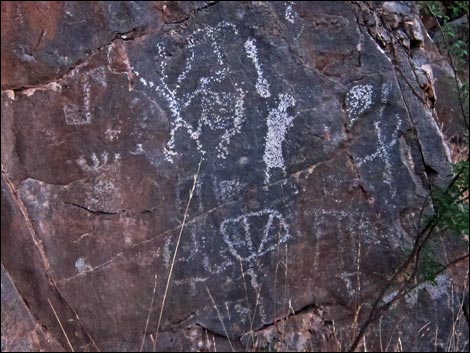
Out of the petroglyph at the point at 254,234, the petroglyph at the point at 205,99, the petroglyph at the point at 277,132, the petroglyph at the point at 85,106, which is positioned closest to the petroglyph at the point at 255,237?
the petroglyph at the point at 254,234

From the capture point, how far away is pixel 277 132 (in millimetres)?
3443

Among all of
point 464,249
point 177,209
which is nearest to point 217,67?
point 177,209

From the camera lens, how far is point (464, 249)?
3.65m

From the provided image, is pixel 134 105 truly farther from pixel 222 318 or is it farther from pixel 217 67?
pixel 222 318

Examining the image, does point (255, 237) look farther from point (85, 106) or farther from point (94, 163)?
point (85, 106)

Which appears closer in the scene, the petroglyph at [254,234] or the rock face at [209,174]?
the rock face at [209,174]

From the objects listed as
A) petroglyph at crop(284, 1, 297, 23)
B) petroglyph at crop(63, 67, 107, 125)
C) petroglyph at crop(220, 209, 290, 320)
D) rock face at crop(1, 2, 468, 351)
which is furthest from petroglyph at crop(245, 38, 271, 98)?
petroglyph at crop(63, 67, 107, 125)

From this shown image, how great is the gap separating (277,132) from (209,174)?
1.13ft

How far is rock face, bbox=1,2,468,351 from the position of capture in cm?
331

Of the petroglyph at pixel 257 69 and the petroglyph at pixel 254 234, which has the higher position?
the petroglyph at pixel 257 69

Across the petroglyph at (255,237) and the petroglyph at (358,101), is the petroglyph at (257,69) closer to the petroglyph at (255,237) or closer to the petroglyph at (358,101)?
the petroglyph at (358,101)

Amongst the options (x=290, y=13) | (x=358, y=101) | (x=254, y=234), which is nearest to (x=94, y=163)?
(x=254, y=234)

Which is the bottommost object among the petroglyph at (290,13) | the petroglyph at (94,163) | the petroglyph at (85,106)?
the petroglyph at (94,163)

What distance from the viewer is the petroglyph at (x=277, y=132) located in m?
3.44
